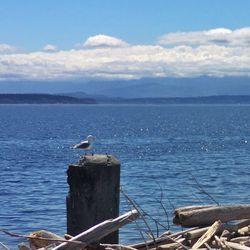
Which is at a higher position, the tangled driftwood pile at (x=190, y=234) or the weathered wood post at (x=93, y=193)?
the weathered wood post at (x=93, y=193)

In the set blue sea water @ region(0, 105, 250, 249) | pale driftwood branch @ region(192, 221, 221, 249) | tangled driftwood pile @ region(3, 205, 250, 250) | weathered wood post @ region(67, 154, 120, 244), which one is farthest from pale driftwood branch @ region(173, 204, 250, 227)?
A: blue sea water @ region(0, 105, 250, 249)

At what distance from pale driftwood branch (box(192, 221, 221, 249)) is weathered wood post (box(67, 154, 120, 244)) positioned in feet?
3.50

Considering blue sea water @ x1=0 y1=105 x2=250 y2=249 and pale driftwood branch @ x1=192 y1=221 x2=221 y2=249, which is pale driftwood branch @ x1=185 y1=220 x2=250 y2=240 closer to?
pale driftwood branch @ x1=192 y1=221 x2=221 y2=249

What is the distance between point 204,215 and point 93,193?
1.44 m

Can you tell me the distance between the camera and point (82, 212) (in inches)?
376

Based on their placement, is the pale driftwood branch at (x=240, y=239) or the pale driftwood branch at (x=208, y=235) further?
the pale driftwood branch at (x=240, y=239)

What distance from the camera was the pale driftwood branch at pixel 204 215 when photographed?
386 inches

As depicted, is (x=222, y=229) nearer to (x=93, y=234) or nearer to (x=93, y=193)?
(x=93, y=193)

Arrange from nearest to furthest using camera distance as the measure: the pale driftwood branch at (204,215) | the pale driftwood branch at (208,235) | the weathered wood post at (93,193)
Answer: the pale driftwood branch at (208,235)
the weathered wood post at (93,193)
the pale driftwood branch at (204,215)

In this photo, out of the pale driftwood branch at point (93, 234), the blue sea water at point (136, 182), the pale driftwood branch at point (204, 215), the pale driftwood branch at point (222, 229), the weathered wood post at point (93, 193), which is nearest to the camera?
the pale driftwood branch at point (93, 234)

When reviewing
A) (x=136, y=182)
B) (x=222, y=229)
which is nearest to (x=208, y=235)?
(x=222, y=229)

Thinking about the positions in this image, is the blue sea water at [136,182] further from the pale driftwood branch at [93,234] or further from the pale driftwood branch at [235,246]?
the pale driftwood branch at [93,234]

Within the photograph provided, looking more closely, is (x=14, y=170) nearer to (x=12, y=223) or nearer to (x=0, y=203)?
(x=0, y=203)

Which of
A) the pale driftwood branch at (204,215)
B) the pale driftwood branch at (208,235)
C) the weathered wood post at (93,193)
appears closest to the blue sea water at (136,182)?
the pale driftwood branch at (204,215)
